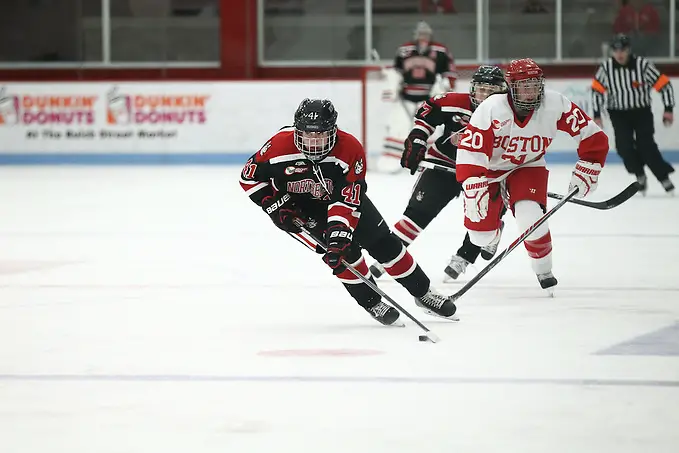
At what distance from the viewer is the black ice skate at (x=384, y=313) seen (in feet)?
14.0

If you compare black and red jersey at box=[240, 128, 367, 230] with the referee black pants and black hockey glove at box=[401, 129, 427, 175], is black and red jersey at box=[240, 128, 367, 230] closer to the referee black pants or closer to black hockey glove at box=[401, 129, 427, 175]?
black hockey glove at box=[401, 129, 427, 175]

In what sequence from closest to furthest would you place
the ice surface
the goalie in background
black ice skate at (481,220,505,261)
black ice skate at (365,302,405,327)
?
the ice surface
black ice skate at (365,302,405,327)
black ice skate at (481,220,505,261)
the goalie in background

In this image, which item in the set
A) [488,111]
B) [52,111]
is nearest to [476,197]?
[488,111]

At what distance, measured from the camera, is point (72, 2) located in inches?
571

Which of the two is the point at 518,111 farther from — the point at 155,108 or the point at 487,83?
the point at 155,108

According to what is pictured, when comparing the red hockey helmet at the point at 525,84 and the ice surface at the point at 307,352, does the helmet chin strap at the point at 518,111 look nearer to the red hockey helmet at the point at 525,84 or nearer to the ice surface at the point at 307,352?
the red hockey helmet at the point at 525,84

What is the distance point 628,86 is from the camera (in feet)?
29.8

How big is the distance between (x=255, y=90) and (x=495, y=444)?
33.5 ft

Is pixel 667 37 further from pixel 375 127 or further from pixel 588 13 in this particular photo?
pixel 375 127

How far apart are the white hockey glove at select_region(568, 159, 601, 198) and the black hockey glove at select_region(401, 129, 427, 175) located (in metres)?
0.65

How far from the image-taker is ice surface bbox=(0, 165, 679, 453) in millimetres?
2811

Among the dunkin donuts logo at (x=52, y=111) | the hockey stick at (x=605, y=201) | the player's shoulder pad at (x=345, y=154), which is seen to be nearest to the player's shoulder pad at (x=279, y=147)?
the player's shoulder pad at (x=345, y=154)

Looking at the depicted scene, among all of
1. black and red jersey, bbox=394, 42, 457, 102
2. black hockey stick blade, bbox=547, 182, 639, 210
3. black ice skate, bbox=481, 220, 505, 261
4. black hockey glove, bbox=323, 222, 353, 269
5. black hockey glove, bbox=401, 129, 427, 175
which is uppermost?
black and red jersey, bbox=394, 42, 457, 102

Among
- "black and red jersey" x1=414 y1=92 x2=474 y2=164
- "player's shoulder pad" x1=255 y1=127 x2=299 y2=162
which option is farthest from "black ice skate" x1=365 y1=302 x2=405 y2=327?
"black and red jersey" x1=414 y1=92 x2=474 y2=164
